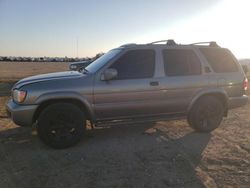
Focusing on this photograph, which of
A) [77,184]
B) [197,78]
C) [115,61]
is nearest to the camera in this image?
[77,184]

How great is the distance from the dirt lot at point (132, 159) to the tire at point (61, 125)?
0.18 metres

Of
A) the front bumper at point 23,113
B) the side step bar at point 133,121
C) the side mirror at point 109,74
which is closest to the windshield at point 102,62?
the side mirror at point 109,74

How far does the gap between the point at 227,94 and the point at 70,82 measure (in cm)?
358

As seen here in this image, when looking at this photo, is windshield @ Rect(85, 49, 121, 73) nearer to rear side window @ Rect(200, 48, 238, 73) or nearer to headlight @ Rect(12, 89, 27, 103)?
headlight @ Rect(12, 89, 27, 103)

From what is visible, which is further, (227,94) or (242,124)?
(242,124)

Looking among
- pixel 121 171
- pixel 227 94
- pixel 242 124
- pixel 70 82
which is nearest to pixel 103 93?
pixel 70 82

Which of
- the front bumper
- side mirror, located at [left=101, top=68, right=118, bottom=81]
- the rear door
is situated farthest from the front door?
the front bumper

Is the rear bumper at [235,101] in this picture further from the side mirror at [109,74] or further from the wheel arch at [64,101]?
the wheel arch at [64,101]

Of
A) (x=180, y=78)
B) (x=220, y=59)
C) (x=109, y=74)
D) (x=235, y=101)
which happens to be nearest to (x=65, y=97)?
(x=109, y=74)

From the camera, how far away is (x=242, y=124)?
8.84m

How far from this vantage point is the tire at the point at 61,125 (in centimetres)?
A: 647

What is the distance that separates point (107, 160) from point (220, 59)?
3.72 m

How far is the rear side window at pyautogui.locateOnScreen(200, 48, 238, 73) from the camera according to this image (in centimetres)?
791

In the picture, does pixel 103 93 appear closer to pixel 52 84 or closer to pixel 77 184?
pixel 52 84
